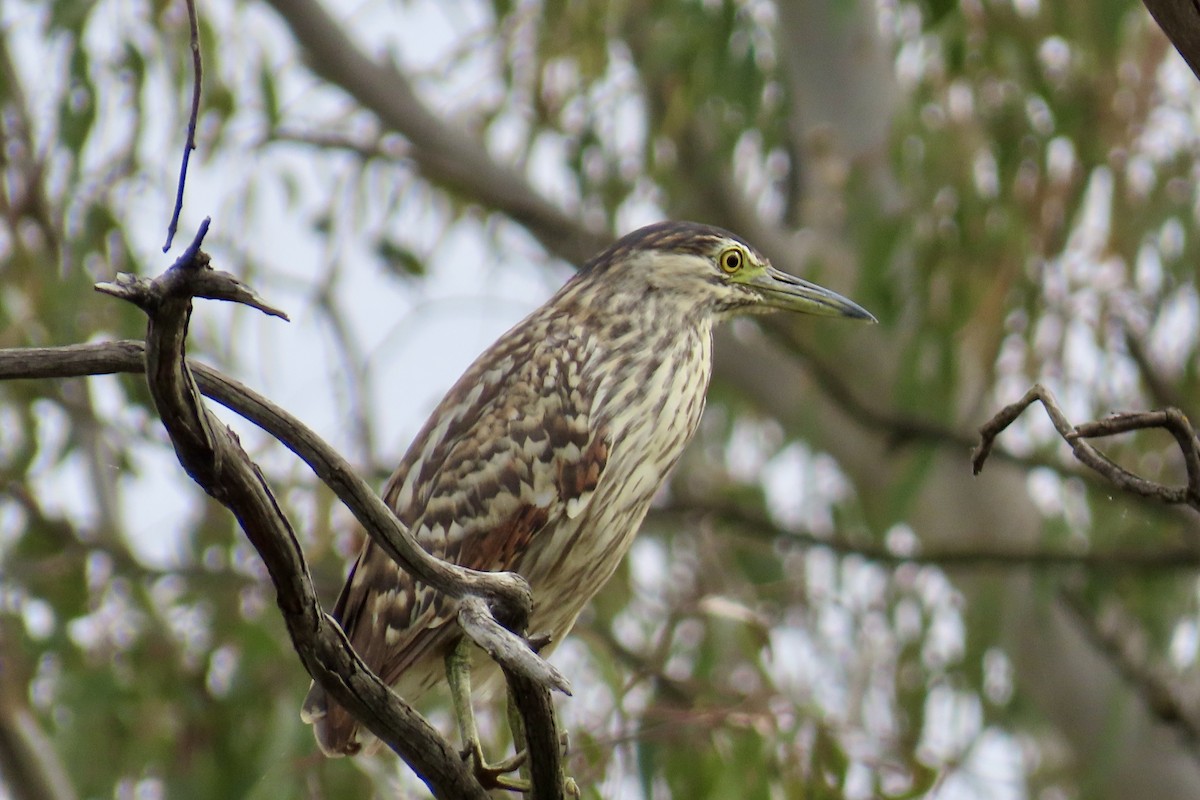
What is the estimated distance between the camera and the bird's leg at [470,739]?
89.6 inches

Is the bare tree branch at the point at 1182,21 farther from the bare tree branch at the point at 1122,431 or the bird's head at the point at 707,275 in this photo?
the bird's head at the point at 707,275

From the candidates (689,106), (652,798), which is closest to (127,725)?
(652,798)

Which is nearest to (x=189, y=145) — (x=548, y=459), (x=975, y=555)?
(x=548, y=459)

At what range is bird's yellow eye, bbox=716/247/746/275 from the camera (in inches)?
Result: 139

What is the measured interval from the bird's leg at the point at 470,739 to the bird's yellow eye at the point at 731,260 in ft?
3.82

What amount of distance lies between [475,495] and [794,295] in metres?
0.89

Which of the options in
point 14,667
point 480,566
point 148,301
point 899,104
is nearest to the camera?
point 148,301

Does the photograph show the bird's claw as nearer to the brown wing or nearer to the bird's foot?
the bird's foot

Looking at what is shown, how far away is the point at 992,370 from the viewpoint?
5152 millimetres

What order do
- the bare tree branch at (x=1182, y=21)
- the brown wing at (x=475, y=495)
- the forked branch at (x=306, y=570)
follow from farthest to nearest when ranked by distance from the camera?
the brown wing at (x=475, y=495), the bare tree branch at (x=1182, y=21), the forked branch at (x=306, y=570)

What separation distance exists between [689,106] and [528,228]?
2.78ft

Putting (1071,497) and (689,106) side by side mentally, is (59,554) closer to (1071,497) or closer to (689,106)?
(689,106)

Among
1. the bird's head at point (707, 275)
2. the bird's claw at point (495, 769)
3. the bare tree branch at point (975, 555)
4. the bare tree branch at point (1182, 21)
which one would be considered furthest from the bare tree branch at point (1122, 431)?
the bare tree branch at point (975, 555)

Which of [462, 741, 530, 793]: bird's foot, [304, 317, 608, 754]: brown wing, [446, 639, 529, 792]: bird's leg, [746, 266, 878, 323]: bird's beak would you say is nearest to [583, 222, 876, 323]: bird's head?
[746, 266, 878, 323]: bird's beak
